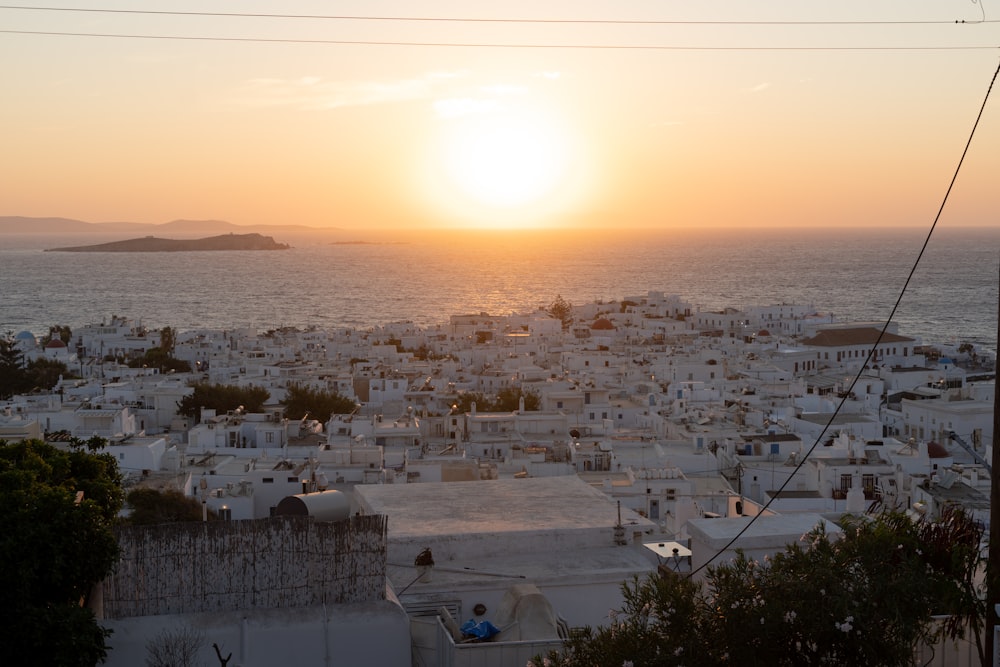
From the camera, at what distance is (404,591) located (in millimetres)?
9570

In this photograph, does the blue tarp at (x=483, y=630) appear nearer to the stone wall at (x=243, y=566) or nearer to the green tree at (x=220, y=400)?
the stone wall at (x=243, y=566)

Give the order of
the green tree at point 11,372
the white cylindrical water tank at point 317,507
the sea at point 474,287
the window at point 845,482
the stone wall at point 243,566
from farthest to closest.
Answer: the sea at point 474,287 → the green tree at point 11,372 → the window at point 845,482 → the white cylindrical water tank at point 317,507 → the stone wall at point 243,566

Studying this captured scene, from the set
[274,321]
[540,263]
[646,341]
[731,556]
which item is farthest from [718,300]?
[731,556]

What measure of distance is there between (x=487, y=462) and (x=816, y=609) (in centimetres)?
1600

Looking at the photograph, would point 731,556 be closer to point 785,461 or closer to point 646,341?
point 785,461

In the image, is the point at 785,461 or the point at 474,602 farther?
the point at 785,461

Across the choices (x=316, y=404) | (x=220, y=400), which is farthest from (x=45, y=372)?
(x=316, y=404)

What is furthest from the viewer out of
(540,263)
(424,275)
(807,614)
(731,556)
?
(540,263)

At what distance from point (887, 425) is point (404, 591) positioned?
2250 centimetres

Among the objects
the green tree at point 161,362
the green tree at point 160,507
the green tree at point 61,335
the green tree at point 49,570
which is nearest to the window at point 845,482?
the green tree at point 160,507

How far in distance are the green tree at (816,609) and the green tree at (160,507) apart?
12.0 m

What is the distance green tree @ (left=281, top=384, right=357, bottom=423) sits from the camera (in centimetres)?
3244

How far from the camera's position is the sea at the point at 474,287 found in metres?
89.4

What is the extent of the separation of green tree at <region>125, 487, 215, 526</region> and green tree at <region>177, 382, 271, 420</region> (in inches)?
557
